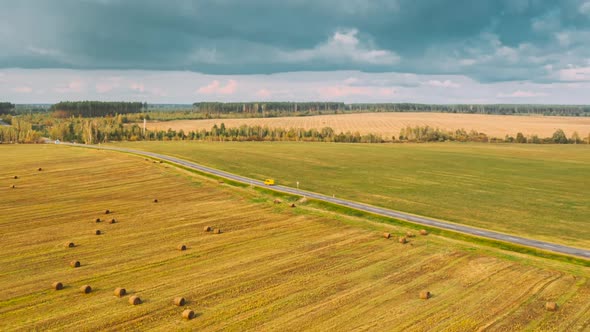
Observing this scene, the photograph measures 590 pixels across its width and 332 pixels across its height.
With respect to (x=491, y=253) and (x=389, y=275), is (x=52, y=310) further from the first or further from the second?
(x=491, y=253)

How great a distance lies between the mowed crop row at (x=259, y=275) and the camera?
30.6m

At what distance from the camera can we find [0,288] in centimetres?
3512

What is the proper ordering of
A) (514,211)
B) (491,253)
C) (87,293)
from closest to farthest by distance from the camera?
1. (87,293)
2. (491,253)
3. (514,211)

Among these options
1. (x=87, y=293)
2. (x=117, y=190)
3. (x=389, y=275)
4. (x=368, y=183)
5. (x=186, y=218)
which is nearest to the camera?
(x=87, y=293)

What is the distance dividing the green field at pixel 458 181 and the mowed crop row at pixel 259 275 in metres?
16.2

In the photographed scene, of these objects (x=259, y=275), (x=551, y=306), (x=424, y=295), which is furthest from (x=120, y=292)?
(x=551, y=306)

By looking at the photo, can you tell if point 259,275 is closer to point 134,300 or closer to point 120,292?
point 134,300

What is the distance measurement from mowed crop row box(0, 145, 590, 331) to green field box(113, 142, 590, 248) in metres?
16.2

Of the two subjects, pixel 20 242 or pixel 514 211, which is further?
pixel 514 211

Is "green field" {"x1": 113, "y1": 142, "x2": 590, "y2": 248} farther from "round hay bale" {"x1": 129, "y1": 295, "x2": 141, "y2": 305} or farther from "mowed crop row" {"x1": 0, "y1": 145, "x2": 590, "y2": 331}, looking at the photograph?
"round hay bale" {"x1": 129, "y1": 295, "x2": 141, "y2": 305}

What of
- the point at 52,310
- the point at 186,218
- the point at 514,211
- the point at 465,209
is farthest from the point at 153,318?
the point at 514,211

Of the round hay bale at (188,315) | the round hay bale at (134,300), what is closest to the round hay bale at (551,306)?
the round hay bale at (188,315)

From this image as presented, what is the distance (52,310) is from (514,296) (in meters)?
33.7

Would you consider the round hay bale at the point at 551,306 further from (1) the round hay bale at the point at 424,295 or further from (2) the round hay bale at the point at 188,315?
(2) the round hay bale at the point at 188,315
